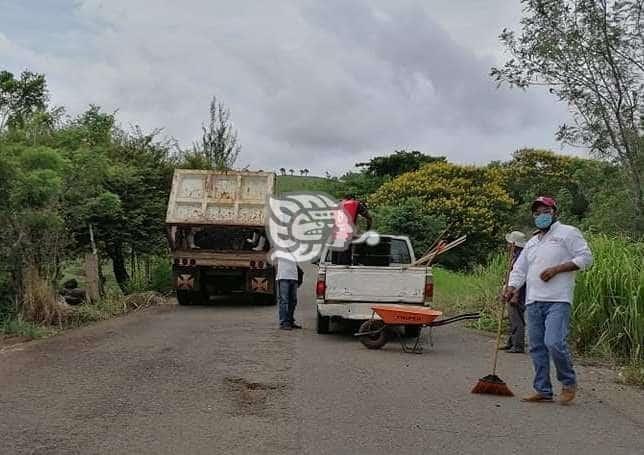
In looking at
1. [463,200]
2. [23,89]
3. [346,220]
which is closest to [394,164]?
[463,200]

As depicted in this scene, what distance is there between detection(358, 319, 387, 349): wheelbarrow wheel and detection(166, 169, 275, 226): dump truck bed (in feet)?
19.7

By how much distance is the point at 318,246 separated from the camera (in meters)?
14.2

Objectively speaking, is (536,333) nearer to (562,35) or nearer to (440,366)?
(440,366)

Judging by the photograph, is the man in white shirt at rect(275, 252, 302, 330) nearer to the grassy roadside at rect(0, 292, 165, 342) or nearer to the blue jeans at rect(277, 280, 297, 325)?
the blue jeans at rect(277, 280, 297, 325)

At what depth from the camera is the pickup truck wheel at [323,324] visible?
1218 centimetres

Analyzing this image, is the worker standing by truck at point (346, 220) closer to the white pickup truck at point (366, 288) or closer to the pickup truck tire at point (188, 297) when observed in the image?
the white pickup truck at point (366, 288)

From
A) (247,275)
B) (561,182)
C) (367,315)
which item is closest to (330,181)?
(561,182)

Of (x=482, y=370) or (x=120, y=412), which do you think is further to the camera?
(x=482, y=370)

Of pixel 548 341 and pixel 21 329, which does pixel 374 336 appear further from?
pixel 21 329

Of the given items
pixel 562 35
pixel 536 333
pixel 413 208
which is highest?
pixel 562 35

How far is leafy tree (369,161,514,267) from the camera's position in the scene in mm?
30641

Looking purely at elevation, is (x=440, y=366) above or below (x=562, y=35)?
below

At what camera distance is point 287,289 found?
12906mm

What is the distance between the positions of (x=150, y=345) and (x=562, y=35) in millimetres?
10267
